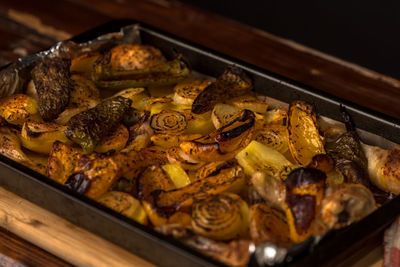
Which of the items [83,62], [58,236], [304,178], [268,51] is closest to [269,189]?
[304,178]

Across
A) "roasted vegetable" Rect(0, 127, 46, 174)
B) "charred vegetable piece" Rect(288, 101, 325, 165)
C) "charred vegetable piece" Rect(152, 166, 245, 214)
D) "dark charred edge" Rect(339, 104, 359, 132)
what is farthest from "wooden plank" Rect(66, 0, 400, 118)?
"roasted vegetable" Rect(0, 127, 46, 174)

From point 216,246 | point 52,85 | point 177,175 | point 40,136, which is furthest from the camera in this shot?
point 52,85

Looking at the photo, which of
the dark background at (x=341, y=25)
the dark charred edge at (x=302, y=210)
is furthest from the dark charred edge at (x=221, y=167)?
the dark background at (x=341, y=25)

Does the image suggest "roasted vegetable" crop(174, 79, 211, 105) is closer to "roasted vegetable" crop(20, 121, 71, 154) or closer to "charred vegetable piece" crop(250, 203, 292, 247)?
"roasted vegetable" crop(20, 121, 71, 154)

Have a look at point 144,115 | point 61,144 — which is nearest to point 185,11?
point 144,115

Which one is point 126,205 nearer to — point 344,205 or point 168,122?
point 168,122

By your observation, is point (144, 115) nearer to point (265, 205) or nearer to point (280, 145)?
point (280, 145)
